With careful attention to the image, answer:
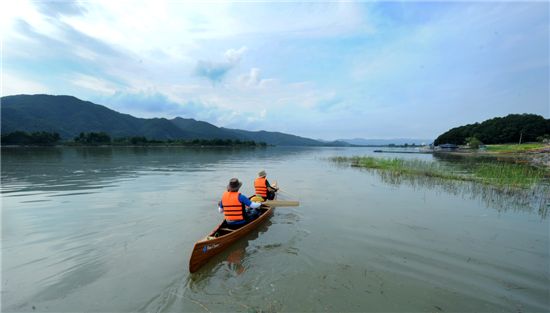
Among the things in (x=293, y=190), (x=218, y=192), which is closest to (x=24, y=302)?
(x=218, y=192)

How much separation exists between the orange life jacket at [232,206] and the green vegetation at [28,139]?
128m

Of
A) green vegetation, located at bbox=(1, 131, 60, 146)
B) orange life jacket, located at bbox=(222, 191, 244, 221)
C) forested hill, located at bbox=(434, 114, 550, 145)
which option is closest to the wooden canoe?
orange life jacket, located at bbox=(222, 191, 244, 221)

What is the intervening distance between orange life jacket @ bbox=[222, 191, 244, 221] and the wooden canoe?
1.31ft

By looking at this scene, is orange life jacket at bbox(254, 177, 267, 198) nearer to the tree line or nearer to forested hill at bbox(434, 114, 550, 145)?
the tree line

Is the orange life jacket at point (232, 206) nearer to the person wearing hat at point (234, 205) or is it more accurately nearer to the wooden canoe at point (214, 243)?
the person wearing hat at point (234, 205)

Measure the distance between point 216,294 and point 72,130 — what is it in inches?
9240

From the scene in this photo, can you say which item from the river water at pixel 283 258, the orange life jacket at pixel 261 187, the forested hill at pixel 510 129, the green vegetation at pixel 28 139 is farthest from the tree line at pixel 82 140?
the forested hill at pixel 510 129

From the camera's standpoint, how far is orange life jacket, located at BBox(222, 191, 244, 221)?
364 inches

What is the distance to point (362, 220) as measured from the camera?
12.6 m

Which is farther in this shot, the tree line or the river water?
the tree line

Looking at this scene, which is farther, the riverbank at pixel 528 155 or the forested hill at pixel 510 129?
the forested hill at pixel 510 129

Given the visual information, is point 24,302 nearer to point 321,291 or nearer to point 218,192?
point 321,291

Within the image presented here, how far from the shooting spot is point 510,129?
11350cm

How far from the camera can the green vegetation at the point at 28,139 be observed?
96.4 metres
